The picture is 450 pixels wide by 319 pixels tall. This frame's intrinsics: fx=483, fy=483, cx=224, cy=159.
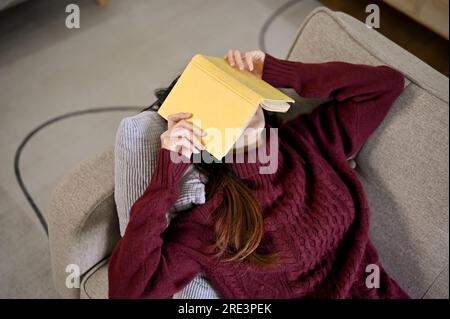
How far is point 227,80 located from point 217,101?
0.03 m

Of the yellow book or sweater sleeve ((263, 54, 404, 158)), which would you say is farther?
sweater sleeve ((263, 54, 404, 158))

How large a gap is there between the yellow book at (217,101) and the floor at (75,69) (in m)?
0.16

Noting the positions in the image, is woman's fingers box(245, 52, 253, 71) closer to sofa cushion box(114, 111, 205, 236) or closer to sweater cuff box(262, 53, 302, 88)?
sweater cuff box(262, 53, 302, 88)

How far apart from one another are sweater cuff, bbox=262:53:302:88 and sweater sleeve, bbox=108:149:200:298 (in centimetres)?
22

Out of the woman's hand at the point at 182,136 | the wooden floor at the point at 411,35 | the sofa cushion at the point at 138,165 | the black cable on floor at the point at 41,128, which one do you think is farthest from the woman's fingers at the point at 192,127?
the black cable on floor at the point at 41,128

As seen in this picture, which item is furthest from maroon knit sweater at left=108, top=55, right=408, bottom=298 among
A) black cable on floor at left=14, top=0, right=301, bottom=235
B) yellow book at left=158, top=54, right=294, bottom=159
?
black cable on floor at left=14, top=0, right=301, bottom=235

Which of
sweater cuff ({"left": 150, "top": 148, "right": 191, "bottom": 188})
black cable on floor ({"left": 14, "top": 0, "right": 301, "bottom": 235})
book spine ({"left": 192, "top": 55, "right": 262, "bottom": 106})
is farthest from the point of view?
black cable on floor ({"left": 14, "top": 0, "right": 301, "bottom": 235})

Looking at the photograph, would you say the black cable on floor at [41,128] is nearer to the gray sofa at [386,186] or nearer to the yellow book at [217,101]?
the gray sofa at [386,186]

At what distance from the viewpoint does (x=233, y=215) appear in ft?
2.55

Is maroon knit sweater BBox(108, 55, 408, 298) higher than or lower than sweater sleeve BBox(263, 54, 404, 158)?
lower

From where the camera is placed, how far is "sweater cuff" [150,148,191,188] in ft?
2.32
